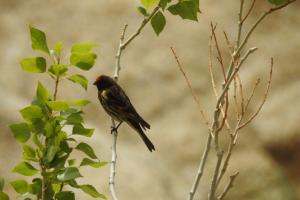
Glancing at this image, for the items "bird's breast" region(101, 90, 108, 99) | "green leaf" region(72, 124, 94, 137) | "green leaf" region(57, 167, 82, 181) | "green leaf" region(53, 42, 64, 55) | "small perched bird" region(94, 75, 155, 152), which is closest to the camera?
"green leaf" region(57, 167, 82, 181)

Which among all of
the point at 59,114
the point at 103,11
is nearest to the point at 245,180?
the point at 103,11

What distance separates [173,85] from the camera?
49.5ft

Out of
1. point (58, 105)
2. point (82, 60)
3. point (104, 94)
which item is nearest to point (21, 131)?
point (58, 105)

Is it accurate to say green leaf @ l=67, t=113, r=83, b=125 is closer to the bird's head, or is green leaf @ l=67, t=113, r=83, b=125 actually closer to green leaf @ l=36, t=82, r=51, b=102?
green leaf @ l=36, t=82, r=51, b=102

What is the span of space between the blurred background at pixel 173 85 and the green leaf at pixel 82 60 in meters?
9.42

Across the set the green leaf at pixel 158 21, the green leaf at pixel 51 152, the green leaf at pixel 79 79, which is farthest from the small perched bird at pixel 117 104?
the green leaf at pixel 51 152

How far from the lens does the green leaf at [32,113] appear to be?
3370mm

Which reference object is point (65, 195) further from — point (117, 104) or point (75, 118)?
point (117, 104)

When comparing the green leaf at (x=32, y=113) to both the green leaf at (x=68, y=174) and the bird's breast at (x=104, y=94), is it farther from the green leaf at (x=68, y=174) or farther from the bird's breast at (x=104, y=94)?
the bird's breast at (x=104, y=94)

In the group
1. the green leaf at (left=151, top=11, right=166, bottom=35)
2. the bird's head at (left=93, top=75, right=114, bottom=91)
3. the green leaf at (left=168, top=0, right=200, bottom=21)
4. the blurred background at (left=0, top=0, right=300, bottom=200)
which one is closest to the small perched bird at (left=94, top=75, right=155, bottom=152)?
the bird's head at (left=93, top=75, right=114, bottom=91)

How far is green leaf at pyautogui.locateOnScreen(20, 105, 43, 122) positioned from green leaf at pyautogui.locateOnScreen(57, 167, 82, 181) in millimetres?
271

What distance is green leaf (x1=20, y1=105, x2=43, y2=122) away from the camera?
3370 mm

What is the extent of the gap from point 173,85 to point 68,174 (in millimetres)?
11804

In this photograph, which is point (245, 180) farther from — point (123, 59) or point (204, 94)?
point (123, 59)
